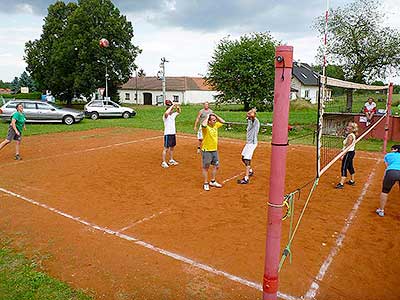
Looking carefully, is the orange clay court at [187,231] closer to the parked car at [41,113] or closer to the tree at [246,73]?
the parked car at [41,113]

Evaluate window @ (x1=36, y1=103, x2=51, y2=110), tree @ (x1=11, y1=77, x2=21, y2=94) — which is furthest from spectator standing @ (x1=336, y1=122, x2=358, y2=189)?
tree @ (x1=11, y1=77, x2=21, y2=94)

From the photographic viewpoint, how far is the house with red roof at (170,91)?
→ 5762 cm

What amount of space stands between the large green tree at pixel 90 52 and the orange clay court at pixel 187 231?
2471 cm

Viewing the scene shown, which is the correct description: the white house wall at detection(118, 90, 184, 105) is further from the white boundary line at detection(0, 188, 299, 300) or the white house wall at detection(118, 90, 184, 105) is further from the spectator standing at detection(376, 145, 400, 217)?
the spectator standing at detection(376, 145, 400, 217)

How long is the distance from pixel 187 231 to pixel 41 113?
18799mm

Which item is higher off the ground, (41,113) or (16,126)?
(41,113)

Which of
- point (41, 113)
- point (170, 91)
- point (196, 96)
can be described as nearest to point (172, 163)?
point (41, 113)

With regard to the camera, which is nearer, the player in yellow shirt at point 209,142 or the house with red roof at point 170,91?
the player in yellow shirt at point 209,142

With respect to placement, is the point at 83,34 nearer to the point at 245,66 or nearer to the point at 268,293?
the point at 245,66

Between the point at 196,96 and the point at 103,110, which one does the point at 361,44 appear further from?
the point at 196,96

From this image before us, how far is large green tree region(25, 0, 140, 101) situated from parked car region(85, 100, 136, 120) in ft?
27.5

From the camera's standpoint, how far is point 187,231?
593 cm

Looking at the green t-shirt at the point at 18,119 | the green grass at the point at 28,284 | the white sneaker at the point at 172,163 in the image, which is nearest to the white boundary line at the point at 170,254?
the green grass at the point at 28,284

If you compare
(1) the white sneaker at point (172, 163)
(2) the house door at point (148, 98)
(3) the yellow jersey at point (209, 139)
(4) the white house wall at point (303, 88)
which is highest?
(4) the white house wall at point (303, 88)
